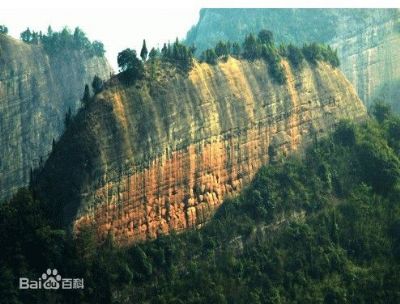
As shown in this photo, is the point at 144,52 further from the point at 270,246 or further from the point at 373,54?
the point at 373,54

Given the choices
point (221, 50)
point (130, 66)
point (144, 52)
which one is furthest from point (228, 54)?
point (130, 66)

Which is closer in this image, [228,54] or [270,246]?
[270,246]

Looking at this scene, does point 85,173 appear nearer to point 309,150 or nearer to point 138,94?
point 138,94

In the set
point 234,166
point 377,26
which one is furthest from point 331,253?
point 377,26

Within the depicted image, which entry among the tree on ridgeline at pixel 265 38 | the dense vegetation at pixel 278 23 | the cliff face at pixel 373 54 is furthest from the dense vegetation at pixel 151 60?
the dense vegetation at pixel 278 23

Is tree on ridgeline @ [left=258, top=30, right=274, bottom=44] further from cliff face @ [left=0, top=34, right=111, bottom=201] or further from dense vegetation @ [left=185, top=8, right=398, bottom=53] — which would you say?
dense vegetation @ [left=185, top=8, right=398, bottom=53]

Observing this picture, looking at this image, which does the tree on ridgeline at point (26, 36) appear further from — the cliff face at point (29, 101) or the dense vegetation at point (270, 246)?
the dense vegetation at point (270, 246)

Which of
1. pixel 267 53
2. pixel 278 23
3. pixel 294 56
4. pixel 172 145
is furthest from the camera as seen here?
pixel 278 23
